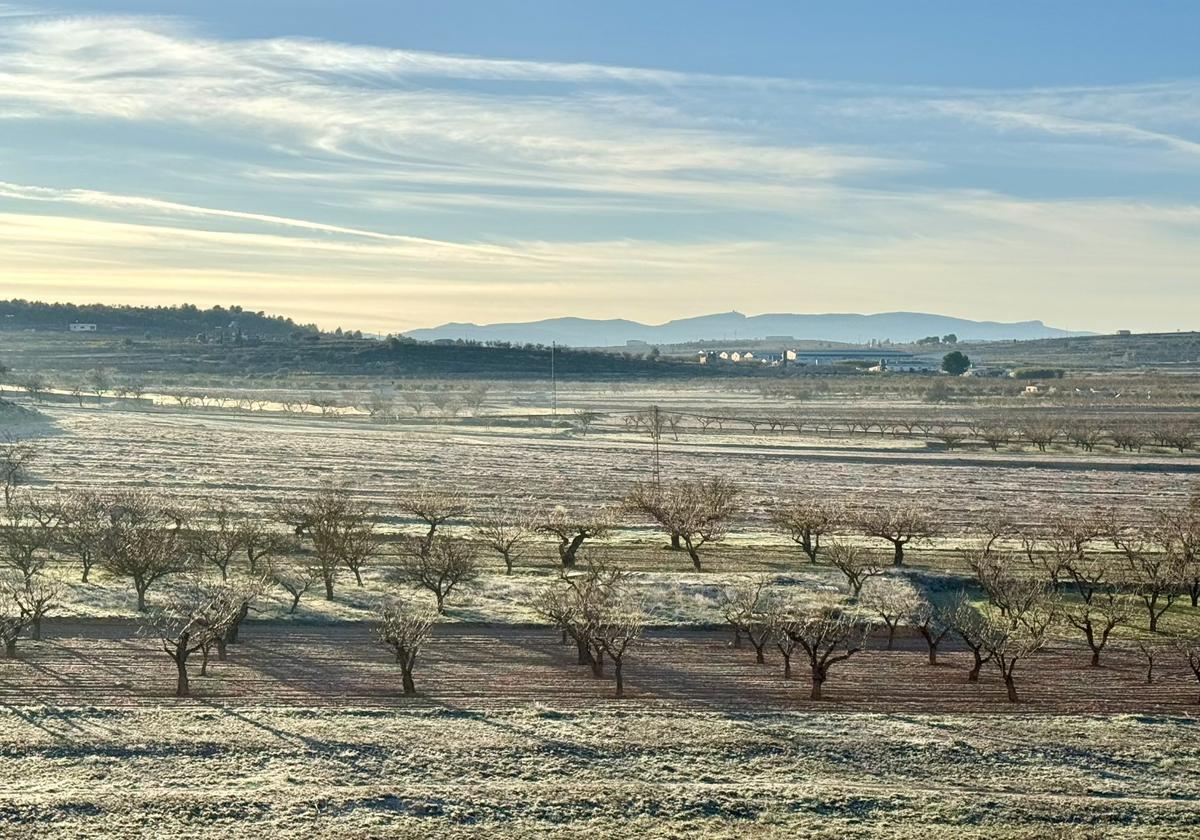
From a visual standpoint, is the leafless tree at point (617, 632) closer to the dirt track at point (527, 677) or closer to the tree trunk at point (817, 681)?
the dirt track at point (527, 677)

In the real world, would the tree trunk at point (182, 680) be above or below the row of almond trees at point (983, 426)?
below

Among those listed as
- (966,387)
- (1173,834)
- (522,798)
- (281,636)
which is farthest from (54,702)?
(966,387)

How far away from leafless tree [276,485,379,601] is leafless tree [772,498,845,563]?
668 inches

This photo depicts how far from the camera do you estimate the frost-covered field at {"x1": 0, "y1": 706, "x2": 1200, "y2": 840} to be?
2138 cm

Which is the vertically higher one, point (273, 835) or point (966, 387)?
point (966, 387)

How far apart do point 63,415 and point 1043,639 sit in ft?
321

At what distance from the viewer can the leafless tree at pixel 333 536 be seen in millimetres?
40406

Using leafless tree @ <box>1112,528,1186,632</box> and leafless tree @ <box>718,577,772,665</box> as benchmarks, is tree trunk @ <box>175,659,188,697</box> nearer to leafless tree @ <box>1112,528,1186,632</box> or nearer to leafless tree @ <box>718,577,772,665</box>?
leafless tree @ <box>718,577,772,665</box>

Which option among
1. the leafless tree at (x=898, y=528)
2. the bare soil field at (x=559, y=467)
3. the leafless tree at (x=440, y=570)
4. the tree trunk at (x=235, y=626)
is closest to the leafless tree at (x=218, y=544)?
the tree trunk at (x=235, y=626)

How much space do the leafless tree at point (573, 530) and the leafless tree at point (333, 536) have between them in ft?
23.3

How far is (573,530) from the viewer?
4800 cm

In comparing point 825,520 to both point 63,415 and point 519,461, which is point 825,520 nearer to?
point 519,461

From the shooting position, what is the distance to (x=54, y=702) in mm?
27266

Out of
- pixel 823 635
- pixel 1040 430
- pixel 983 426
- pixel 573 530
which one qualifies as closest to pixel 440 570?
pixel 573 530
